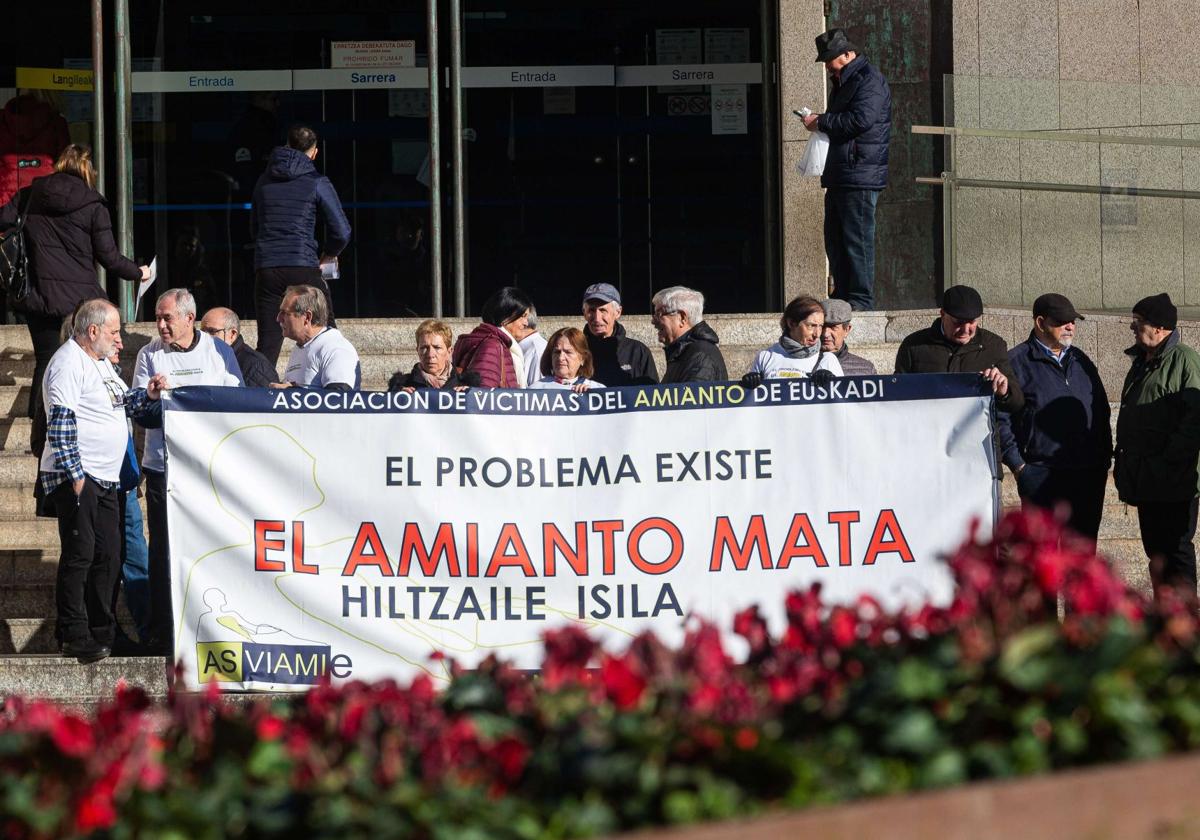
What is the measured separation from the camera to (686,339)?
27.7 ft

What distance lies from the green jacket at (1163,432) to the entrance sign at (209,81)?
961cm

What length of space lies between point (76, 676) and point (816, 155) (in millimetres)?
6233

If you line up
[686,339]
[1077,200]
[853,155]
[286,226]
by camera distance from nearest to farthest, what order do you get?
[686,339] → [286,226] → [853,155] → [1077,200]

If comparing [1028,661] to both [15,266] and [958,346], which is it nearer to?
[958,346]

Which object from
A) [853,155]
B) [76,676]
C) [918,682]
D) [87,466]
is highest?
[853,155]

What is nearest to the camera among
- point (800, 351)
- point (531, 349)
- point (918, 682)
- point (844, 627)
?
point (918, 682)

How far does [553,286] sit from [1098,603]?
12.8m

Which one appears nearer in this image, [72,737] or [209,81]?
[72,737]

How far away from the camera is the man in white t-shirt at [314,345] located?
27.3 feet

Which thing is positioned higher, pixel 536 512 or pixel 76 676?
pixel 536 512

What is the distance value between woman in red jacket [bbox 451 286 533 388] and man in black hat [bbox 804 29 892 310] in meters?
3.54

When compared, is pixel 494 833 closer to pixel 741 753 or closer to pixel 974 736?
pixel 741 753

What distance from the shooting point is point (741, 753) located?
128 inches

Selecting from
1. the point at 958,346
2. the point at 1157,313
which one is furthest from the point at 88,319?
the point at 1157,313
